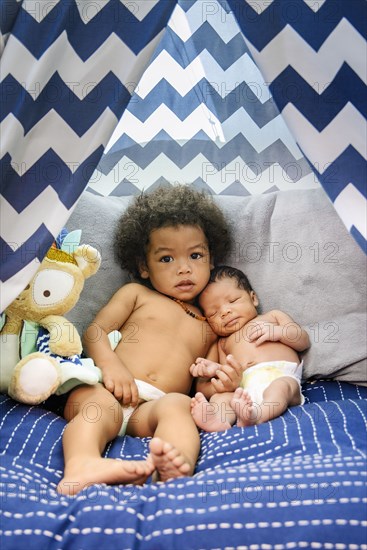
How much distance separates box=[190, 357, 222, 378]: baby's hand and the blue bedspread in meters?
0.42

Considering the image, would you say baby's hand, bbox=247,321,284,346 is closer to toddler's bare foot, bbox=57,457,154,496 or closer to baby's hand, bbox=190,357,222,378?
baby's hand, bbox=190,357,222,378

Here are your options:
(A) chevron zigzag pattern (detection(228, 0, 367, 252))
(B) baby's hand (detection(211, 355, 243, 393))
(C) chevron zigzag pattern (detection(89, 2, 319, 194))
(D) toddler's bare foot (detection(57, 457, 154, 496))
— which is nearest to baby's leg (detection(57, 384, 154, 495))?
(D) toddler's bare foot (detection(57, 457, 154, 496))

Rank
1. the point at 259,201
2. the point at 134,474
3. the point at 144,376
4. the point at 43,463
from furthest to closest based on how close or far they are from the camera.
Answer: the point at 259,201
the point at 144,376
the point at 43,463
the point at 134,474

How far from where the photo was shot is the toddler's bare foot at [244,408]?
1.52m

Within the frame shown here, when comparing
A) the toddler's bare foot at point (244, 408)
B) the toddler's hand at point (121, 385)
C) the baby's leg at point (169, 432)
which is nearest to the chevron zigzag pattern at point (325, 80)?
the toddler's bare foot at point (244, 408)

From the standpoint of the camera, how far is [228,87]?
6.86 ft

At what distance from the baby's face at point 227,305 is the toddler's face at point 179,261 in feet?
0.12

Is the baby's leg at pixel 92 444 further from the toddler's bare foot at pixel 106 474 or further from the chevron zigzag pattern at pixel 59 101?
the chevron zigzag pattern at pixel 59 101

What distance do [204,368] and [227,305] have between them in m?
0.22

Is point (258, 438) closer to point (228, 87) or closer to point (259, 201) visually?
point (259, 201)

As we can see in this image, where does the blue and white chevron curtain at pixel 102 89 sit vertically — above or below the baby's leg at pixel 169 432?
above

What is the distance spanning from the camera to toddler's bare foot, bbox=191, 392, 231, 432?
1.57 meters

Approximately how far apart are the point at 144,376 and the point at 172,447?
48 centimetres

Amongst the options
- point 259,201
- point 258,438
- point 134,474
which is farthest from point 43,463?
point 259,201
